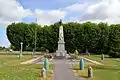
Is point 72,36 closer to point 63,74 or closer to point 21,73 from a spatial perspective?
point 21,73

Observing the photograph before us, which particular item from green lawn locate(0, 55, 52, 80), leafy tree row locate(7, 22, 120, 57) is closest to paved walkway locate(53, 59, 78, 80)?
green lawn locate(0, 55, 52, 80)

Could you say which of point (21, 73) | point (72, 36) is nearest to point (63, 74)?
point (21, 73)

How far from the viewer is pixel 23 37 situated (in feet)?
388

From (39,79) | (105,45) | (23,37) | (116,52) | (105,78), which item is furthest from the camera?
(23,37)

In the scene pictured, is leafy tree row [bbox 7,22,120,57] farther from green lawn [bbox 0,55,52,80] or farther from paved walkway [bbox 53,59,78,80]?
paved walkway [bbox 53,59,78,80]

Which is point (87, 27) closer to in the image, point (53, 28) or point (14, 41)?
point (53, 28)

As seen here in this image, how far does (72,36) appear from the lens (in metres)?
115

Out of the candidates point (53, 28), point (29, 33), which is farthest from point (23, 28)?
point (53, 28)

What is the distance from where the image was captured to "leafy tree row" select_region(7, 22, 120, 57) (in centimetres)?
11238

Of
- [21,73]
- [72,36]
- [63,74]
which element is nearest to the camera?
[63,74]

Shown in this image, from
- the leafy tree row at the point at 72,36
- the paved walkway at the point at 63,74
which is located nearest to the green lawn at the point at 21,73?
the paved walkway at the point at 63,74

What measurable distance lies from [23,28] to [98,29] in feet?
85.6

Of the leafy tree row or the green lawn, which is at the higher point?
the leafy tree row

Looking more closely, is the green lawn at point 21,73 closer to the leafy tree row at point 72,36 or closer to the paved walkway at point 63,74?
the paved walkway at point 63,74
